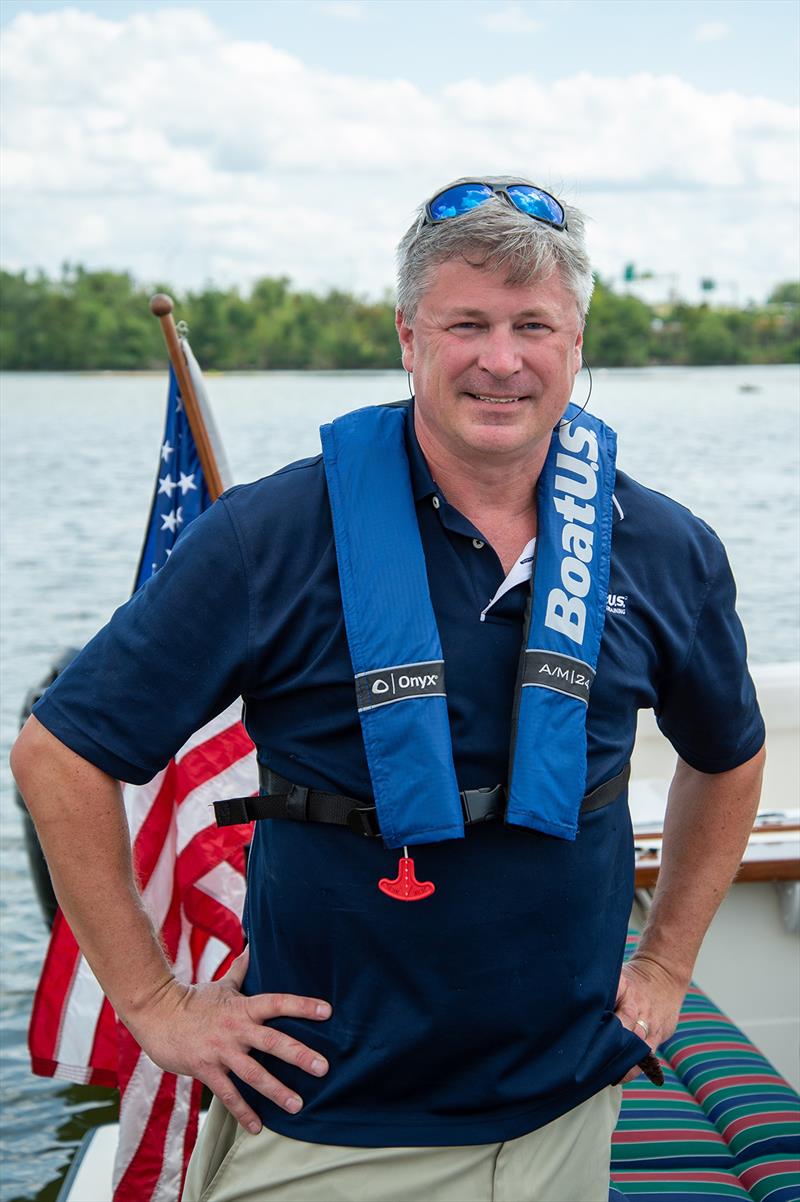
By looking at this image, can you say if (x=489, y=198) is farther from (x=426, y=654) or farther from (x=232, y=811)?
(x=232, y=811)

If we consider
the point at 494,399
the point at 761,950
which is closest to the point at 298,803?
the point at 494,399

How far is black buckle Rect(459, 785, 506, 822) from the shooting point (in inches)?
67.4

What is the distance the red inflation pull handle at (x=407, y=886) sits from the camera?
5.58ft

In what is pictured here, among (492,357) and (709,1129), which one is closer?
(492,357)

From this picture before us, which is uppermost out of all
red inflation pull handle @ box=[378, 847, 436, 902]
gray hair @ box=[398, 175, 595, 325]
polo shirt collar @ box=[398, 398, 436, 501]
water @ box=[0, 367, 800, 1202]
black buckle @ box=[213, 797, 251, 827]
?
gray hair @ box=[398, 175, 595, 325]

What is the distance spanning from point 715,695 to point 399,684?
0.56 metres

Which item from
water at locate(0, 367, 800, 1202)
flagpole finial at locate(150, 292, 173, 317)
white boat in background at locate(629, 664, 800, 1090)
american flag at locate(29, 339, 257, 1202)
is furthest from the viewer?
water at locate(0, 367, 800, 1202)

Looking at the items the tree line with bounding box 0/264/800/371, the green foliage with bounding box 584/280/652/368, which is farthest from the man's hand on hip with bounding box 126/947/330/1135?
the tree line with bounding box 0/264/800/371

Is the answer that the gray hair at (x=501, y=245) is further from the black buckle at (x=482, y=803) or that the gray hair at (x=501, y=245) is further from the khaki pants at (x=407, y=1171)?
the khaki pants at (x=407, y=1171)

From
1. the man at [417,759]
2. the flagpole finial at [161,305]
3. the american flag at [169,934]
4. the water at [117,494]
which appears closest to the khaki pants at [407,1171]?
the man at [417,759]

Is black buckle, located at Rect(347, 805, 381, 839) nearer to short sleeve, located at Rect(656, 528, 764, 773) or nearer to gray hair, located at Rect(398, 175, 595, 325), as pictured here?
short sleeve, located at Rect(656, 528, 764, 773)

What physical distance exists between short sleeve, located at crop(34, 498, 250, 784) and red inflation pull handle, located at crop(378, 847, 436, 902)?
31 cm

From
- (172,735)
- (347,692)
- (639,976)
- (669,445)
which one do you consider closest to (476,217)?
(347,692)

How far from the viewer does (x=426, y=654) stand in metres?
1.71
